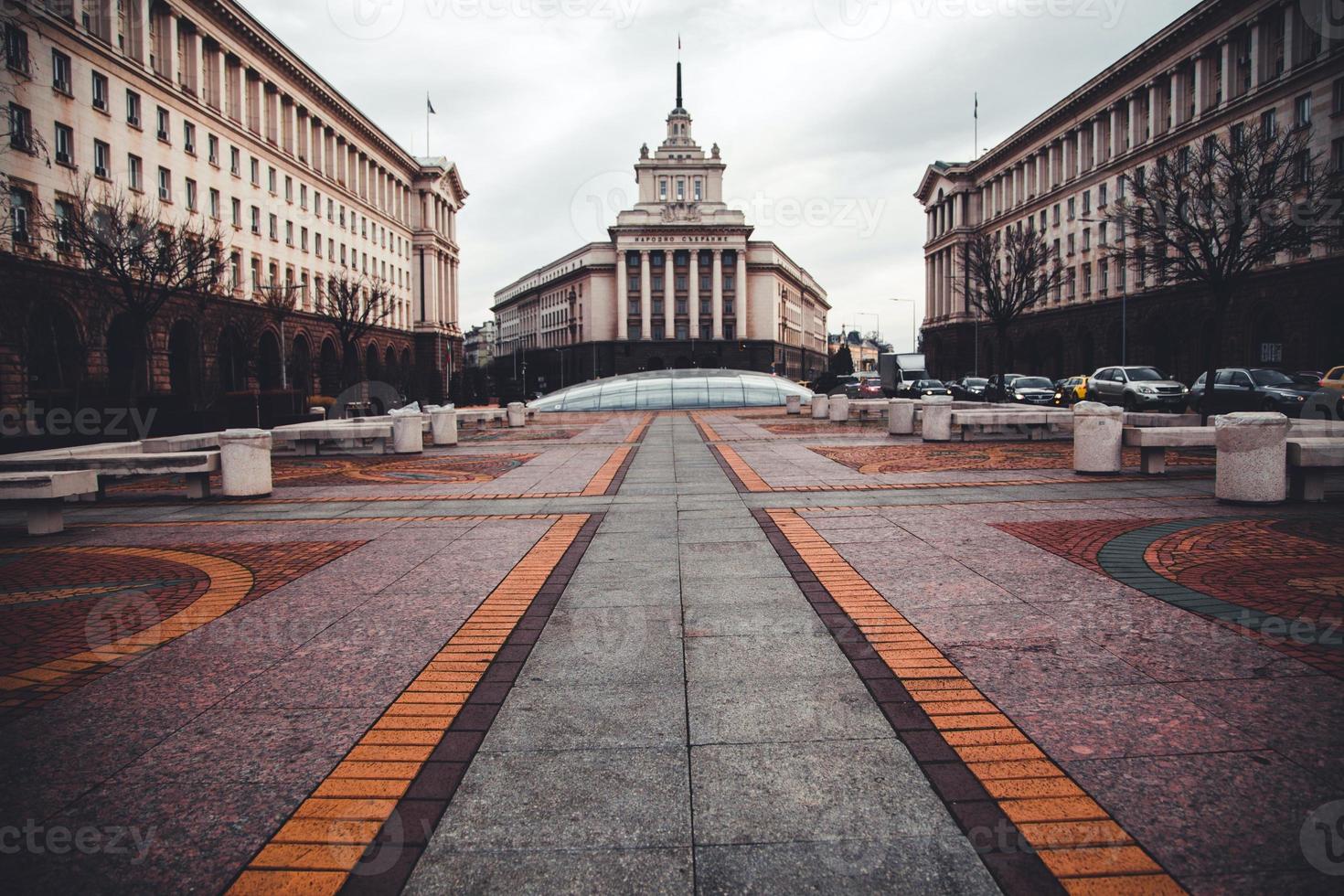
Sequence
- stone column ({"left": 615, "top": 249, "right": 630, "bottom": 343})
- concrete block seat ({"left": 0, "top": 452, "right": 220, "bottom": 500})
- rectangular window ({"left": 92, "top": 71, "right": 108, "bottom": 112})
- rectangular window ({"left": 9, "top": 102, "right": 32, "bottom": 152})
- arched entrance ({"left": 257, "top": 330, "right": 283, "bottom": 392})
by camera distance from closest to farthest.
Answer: concrete block seat ({"left": 0, "top": 452, "right": 220, "bottom": 500})
rectangular window ({"left": 9, "top": 102, "right": 32, "bottom": 152})
rectangular window ({"left": 92, "top": 71, "right": 108, "bottom": 112})
arched entrance ({"left": 257, "top": 330, "right": 283, "bottom": 392})
stone column ({"left": 615, "top": 249, "right": 630, "bottom": 343})

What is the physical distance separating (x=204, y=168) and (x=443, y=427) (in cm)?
3533

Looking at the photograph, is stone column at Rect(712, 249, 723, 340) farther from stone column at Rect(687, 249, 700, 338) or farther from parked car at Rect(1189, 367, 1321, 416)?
parked car at Rect(1189, 367, 1321, 416)

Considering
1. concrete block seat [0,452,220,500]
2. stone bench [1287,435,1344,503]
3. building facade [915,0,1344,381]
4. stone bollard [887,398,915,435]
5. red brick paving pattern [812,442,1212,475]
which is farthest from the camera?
building facade [915,0,1344,381]

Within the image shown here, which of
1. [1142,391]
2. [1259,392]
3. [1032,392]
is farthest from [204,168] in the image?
[1259,392]

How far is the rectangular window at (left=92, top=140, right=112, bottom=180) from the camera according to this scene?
37.1 metres

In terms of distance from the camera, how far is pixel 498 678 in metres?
4.43

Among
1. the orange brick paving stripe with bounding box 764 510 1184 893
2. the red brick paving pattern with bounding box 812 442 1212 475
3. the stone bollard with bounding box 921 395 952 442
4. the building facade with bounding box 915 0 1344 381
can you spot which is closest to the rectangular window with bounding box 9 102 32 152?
the red brick paving pattern with bounding box 812 442 1212 475

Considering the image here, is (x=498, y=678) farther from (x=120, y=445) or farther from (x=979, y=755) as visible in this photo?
(x=120, y=445)

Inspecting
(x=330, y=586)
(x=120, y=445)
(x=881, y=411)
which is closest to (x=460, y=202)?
(x=881, y=411)

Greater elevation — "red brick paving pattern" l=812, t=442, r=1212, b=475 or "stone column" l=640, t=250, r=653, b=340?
"stone column" l=640, t=250, r=653, b=340

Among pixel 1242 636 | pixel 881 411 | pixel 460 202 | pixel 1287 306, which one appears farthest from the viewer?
pixel 460 202

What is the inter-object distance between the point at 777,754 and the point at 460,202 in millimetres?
108952

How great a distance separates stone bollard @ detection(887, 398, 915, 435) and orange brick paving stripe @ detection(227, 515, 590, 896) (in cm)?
1767

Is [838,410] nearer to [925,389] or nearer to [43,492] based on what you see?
[925,389]
